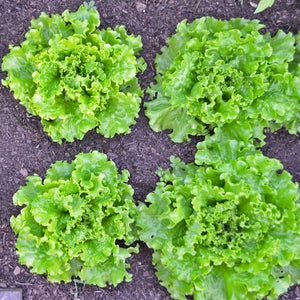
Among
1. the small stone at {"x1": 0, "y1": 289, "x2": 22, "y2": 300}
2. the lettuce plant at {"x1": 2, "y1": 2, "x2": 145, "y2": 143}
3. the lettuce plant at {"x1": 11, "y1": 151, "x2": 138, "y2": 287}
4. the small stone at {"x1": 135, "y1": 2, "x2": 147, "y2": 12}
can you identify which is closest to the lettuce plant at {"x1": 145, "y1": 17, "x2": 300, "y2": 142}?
the lettuce plant at {"x1": 2, "y1": 2, "x2": 145, "y2": 143}

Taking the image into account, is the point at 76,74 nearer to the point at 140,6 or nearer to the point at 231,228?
the point at 140,6

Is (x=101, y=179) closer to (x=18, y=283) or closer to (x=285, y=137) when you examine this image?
(x=18, y=283)

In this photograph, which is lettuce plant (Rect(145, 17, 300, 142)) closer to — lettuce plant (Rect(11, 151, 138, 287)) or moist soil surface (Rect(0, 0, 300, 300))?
moist soil surface (Rect(0, 0, 300, 300))

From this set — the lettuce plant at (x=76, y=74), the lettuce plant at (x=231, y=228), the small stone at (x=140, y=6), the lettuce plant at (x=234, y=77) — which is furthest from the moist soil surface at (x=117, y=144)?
the lettuce plant at (x=231, y=228)

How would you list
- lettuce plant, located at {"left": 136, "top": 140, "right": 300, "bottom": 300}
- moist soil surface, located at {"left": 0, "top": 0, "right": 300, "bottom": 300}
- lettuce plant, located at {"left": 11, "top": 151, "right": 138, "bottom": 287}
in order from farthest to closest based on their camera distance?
moist soil surface, located at {"left": 0, "top": 0, "right": 300, "bottom": 300} → lettuce plant, located at {"left": 11, "top": 151, "right": 138, "bottom": 287} → lettuce plant, located at {"left": 136, "top": 140, "right": 300, "bottom": 300}

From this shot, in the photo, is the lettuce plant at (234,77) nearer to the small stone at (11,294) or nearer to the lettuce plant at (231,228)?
the lettuce plant at (231,228)

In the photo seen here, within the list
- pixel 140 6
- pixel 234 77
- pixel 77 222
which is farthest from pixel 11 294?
pixel 140 6

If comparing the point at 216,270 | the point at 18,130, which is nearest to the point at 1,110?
the point at 18,130
